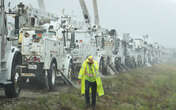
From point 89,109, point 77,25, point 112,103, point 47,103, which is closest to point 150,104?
point 112,103

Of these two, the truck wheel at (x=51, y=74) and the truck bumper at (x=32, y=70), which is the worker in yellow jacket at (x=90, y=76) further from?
the truck wheel at (x=51, y=74)

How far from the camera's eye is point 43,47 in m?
10.2

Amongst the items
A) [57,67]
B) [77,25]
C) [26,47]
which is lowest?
[57,67]

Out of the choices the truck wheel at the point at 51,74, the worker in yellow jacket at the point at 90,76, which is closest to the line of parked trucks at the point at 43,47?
the truck wheel at the point at 51,74

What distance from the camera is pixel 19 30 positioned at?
10.7 m

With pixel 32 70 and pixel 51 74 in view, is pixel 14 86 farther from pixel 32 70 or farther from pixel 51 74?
pixel 51 74

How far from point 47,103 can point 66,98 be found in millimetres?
1218

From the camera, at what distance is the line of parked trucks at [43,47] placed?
27.6 ft

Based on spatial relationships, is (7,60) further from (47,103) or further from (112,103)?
(112,103)

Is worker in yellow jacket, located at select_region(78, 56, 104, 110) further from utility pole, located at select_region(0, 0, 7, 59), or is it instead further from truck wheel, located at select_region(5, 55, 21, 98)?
utility pole, located at select_region(0, 0, 7, 59)

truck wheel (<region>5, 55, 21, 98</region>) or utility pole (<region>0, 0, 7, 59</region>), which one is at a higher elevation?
utility pole (<region>0, 0, 7, 59</region>)

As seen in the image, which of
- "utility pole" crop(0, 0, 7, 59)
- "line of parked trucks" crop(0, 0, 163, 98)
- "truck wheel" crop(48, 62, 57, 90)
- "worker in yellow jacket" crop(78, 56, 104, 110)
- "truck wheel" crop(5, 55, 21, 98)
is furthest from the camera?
"truck wheel" crop(48, 62, 57, 90)

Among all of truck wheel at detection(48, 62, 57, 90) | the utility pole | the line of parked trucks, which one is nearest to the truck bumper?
the line of parked trucks

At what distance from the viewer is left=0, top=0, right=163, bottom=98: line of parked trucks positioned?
8.42 meters
